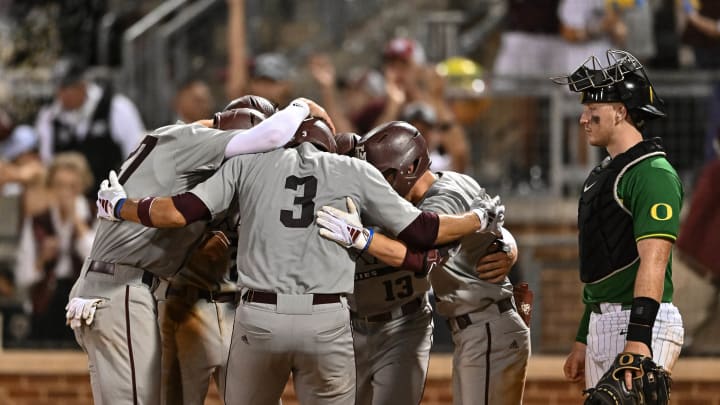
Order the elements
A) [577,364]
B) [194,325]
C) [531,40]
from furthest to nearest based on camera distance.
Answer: [531,40], [194,325], [577,364]

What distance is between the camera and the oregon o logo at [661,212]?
5.19m

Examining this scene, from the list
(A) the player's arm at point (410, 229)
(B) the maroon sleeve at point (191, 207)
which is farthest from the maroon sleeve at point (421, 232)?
(B) the maroon sleeve at point (191, 207)

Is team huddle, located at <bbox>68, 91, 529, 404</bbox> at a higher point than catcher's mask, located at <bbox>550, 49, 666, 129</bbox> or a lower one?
lower

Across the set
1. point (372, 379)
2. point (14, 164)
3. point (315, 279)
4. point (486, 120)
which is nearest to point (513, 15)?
point (486, 120)

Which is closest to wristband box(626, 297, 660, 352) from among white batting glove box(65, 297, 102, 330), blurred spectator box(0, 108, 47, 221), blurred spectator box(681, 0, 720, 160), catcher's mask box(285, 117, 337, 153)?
catcher's mask box(285, 117, 337, 153)

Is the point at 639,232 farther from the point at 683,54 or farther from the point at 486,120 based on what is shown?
the point at 683,54

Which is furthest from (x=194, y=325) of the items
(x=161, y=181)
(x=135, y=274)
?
(x=161, y=181)

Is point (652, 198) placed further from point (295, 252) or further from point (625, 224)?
point (295, 252)

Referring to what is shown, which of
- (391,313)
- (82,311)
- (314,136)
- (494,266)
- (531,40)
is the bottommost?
(391,313)

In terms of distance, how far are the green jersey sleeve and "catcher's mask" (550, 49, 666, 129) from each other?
8.4 inches

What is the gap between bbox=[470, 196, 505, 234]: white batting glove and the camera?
585 centimetres

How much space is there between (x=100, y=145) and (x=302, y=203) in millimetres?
5396

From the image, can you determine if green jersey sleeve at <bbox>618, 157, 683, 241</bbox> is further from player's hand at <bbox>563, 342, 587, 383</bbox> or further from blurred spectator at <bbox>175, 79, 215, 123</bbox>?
blurred spectator at <bbox>175, 79, 215, 123</bbox>

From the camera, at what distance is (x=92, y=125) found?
10703 millimetres
